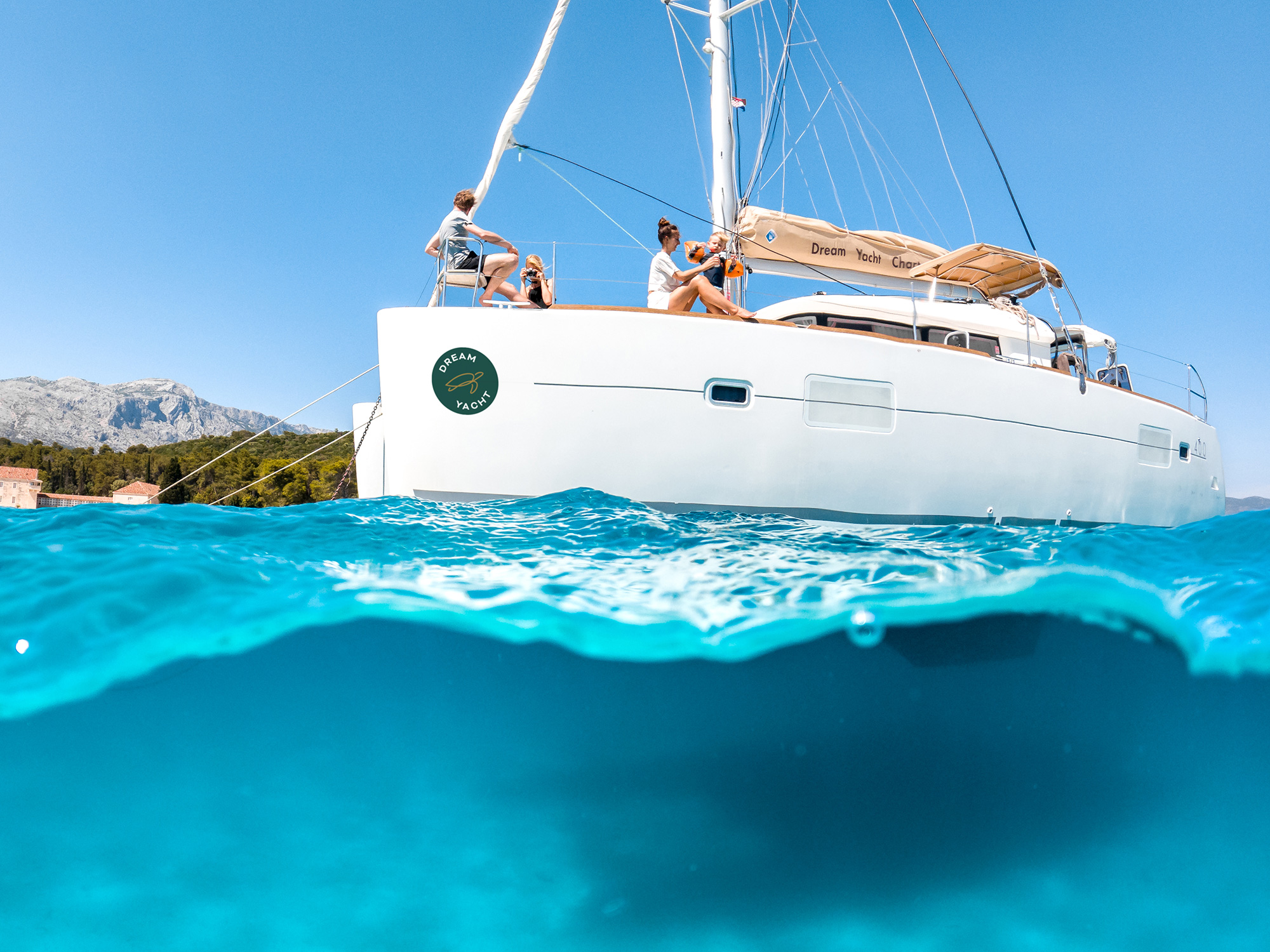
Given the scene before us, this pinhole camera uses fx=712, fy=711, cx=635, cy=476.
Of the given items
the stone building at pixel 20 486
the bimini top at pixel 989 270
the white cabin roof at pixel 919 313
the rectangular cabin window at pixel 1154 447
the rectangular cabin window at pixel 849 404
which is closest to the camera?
the rectangular cabin window at pixel 849 404

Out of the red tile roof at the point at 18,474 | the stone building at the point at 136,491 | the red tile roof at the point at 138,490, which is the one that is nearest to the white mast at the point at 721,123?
the stone building at the point at 136,491

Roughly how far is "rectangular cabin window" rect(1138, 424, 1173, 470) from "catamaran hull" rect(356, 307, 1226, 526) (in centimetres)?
241

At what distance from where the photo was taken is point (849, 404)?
5.31 m

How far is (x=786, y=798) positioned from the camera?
414 centimetres

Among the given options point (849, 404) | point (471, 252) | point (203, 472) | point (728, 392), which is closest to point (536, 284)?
point (471, 252)

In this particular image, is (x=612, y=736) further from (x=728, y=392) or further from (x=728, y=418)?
(x=728, y=392)

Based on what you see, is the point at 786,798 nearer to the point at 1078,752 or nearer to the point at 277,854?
the point at 1078,752

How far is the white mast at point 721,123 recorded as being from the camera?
8383mm

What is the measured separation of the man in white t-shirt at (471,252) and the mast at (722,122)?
3.60 m

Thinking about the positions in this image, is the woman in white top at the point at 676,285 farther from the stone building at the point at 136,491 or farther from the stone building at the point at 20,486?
the stone building at the point at 20,486

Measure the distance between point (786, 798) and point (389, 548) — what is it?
9.08 ft

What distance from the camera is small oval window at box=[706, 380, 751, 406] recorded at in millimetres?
5086

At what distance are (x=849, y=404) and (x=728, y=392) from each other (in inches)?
37.0

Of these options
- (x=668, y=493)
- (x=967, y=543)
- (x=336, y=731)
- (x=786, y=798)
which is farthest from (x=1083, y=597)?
(x=336, y=731)
